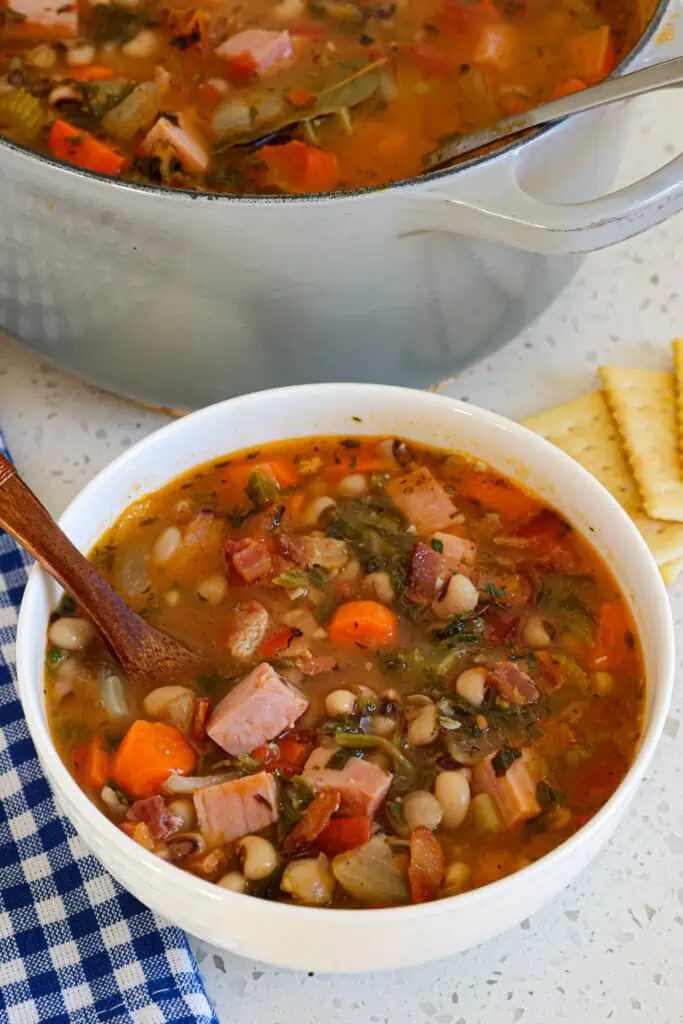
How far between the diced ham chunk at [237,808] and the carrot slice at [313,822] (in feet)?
0.13

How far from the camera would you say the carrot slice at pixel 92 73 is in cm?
261

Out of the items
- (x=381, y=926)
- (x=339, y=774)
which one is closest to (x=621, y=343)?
(x=339, y=774)

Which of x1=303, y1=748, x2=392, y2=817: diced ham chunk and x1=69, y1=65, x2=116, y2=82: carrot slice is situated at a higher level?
x1=69, y1=65, x2=116, y2=82: carrot slice

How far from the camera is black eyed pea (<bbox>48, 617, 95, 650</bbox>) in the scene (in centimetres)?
188

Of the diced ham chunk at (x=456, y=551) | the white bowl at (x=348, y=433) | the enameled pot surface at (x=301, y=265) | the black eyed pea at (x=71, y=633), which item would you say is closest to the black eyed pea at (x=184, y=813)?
the white bowl at (x=348, y=433)

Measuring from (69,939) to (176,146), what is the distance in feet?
4.71

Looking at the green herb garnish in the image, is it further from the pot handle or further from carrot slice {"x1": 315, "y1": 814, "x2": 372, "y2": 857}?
the pot handle

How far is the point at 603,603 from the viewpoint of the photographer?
1.95m

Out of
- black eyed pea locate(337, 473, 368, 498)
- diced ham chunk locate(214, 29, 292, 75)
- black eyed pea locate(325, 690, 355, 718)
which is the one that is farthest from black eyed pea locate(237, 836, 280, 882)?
diced ham chunk locate(214, 29, 292, 75)

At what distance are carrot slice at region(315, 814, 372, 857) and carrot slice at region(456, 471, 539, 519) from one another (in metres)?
0.64

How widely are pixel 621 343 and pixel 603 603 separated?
1.02 m

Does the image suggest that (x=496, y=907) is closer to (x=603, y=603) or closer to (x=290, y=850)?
(x=290, y=850)

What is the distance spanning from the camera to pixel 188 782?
5.65ft

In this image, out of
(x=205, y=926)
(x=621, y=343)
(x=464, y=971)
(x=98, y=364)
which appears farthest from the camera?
(x=621, y=343)
